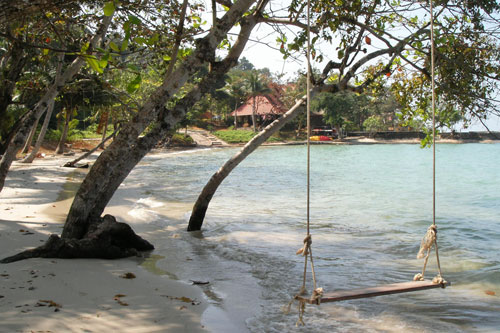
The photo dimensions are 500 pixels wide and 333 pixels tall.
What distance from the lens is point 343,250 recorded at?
633 cm

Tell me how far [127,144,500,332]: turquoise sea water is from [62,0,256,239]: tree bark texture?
913 mm

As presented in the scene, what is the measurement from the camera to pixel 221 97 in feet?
134

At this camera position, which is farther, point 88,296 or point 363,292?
point 88,296

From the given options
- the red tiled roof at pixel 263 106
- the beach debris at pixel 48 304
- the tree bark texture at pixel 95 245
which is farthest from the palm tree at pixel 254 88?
the beach debris at pixel 48 304

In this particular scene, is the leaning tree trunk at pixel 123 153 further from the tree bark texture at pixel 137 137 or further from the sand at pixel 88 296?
the sand at pixel 88 296

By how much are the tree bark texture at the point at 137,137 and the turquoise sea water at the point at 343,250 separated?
3.00ft

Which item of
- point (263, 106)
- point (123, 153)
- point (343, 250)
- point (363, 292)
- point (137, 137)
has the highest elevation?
point (263, 106)

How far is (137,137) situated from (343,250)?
3382mm

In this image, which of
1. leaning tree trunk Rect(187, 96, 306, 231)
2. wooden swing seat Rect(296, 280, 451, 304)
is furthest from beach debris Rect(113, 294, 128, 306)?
leaning tree trunk Rect(187, 96, 306, 231)

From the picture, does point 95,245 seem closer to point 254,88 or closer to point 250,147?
point 250,147

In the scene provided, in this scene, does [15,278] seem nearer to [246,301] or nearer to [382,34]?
[246,301]

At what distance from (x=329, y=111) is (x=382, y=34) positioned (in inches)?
1315

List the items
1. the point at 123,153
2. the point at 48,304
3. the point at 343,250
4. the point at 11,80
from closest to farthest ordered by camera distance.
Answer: the point at 48,304 < the point at 123,153 < the point at 11,80 < the point at 343,250

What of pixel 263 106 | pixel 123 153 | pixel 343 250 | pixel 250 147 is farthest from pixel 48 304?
pixel 263 106
